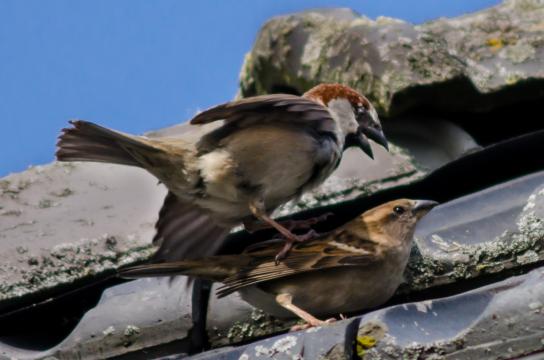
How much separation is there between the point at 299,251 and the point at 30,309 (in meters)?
0.86

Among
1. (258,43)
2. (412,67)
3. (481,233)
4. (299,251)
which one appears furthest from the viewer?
(258,43)

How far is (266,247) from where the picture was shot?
3.93 metres

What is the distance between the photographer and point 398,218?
3.81 meters

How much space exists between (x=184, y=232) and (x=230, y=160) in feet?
1.00

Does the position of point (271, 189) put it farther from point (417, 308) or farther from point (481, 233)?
point (417, 308)

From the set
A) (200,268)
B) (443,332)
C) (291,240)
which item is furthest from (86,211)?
(443,332)

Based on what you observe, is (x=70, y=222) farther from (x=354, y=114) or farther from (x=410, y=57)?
(x=410, y=57)

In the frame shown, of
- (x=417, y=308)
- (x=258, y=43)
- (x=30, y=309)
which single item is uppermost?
(x=258, y=43)

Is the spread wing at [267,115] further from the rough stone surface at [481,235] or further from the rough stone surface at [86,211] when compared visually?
the rough stone surface at [481,235]

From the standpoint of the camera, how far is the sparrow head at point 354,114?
14.0 ft

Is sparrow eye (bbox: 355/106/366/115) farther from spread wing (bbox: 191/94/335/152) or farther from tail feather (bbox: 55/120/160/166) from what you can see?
tail feather (bbox: 55/120/160/166)

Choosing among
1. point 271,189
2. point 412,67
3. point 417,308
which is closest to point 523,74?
point 412,67

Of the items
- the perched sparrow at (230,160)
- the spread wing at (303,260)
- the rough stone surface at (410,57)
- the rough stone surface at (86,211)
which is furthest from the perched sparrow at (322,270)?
the rough stone surface at (410,57)

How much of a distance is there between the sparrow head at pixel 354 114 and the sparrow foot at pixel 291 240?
0.42m
